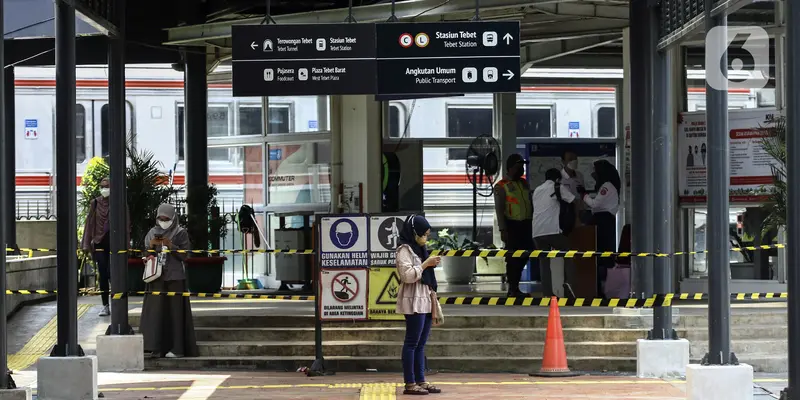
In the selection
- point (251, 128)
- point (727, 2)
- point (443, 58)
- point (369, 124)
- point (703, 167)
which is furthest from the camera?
point (251, 128)

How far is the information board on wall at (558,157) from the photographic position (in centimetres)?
1891

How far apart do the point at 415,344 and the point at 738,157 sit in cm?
724

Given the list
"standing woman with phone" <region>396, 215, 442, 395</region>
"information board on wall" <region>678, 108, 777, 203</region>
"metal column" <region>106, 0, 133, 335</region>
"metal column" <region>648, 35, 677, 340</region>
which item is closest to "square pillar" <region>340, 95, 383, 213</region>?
"information board on wall" <region>678, 108, 777, 203</region>

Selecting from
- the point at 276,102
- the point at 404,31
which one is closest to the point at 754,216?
the point at 404,31

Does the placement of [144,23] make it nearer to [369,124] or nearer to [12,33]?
[12,33]

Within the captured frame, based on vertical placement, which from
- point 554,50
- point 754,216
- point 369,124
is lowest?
point 754,216

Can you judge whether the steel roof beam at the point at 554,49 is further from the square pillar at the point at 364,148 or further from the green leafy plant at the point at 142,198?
the green leafy plant at the point at 142,198

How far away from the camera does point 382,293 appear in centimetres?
1253

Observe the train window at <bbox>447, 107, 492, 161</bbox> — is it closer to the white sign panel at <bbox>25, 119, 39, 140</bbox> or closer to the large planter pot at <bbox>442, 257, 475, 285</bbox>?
the large planter pot at <bbox>442, 257, 475, 285</bbox>

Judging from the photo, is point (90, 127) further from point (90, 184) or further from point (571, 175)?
point (571, 175)

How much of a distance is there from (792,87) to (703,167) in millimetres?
8571

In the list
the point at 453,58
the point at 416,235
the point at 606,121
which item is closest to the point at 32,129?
the point at 606,121

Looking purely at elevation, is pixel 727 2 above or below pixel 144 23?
below

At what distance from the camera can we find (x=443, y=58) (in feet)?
41.4
